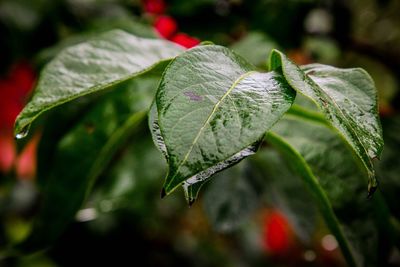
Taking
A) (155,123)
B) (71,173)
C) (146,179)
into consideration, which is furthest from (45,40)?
(155,123)

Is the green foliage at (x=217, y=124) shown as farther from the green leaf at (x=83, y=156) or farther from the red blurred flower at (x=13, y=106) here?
the red blurred flower at (x=13, y=106)

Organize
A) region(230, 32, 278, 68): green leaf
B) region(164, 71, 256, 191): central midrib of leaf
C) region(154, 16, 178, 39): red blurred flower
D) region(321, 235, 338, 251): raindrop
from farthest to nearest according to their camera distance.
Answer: region(321, 235, 338, 251): raindrop < region(154, 16, 178, 39): red blurred flower < region(230, 32, 278, 68): green leaf < region(164, 71, 256, 191): central midrib of leaf

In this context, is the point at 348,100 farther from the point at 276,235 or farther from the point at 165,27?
the point at 276,235

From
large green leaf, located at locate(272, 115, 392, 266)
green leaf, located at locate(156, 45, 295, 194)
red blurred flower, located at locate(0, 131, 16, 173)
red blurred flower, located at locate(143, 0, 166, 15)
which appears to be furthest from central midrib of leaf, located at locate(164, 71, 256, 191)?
red blurred flower, located at locate(0, 131, 16, 173)

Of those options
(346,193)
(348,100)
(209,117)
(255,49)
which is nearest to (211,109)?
(209,117)

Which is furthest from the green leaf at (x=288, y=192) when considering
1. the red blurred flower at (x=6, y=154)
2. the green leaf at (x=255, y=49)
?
the red blurred flower at (x=6, y=154)

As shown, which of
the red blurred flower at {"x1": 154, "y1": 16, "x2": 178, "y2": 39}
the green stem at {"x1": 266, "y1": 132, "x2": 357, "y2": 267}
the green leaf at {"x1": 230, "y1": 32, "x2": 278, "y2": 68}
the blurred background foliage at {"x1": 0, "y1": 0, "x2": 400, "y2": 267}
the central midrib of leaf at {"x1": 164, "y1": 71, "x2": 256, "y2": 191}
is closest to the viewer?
the central midrib of leaf at {"x1": 164, "y1": 71, "x2": 256, "y2": 191}

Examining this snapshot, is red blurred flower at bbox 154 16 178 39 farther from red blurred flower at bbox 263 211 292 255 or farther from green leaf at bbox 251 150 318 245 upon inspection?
red blurred flower at bbox 263 211 292 255
